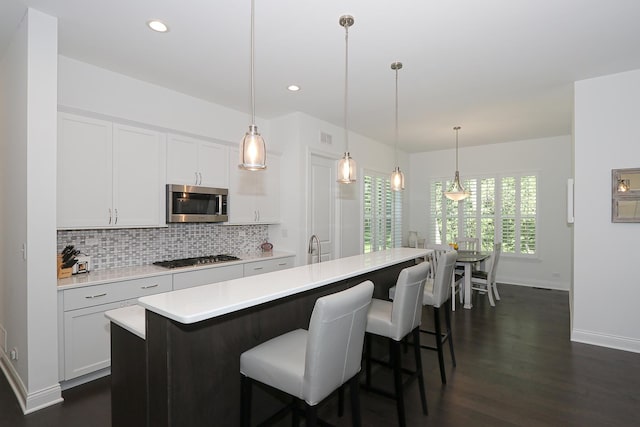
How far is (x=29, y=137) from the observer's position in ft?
7.61

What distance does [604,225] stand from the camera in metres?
3.49

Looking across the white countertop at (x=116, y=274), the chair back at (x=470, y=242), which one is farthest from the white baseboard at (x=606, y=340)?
the white countertop at (x=116, y=274)

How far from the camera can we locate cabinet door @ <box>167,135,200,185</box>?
3559 mm

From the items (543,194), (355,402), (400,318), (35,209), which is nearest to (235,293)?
(355,402)

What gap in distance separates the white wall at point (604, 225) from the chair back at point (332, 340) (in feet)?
10.8

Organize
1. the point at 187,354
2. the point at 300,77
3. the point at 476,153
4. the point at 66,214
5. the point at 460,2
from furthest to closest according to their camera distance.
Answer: the point at 476,153
the point at 300,77
the point at 66,214
the point at 460,2
the point at 187,354

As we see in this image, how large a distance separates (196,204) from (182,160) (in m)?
0.51

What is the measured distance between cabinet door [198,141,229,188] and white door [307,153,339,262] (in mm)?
1235

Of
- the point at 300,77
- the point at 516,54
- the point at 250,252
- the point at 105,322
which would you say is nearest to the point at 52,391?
the point at 105,322

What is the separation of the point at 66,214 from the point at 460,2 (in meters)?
3.44

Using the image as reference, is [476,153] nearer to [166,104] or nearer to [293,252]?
[293,252]

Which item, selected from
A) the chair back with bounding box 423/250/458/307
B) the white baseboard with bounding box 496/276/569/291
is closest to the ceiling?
the chair back with bounding box 423/250/458/307

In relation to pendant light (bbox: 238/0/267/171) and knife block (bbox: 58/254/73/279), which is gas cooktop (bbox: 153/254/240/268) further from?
pendant light (bbox: 238/0/267/171)

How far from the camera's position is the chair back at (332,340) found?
1.42 meters
